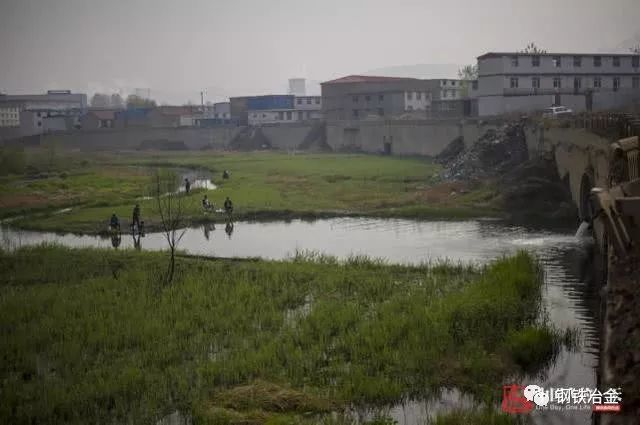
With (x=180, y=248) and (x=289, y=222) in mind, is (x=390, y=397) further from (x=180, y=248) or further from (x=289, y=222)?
(x=289, y=222)

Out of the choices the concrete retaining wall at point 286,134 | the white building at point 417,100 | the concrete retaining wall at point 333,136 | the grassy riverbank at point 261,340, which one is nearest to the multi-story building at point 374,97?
the white building at point 417,100

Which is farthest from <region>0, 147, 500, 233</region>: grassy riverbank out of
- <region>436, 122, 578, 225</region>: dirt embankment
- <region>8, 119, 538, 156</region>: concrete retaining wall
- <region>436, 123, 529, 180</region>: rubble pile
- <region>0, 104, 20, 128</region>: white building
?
<region>0, 104, 20, 128</region>: white building

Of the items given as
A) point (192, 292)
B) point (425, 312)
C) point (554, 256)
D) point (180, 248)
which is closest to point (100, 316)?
point (192, 292)

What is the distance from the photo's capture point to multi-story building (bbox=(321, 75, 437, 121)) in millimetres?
79875

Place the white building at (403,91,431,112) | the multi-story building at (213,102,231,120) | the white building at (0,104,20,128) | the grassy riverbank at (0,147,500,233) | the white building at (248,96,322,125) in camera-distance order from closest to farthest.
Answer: the grassy riverbank at (0,147,500,233), the white building at (403,91,431,112), the white building at (248,96,322,125), the white building at (0,104,20,128), the multi-story building at (213,102,231,120)

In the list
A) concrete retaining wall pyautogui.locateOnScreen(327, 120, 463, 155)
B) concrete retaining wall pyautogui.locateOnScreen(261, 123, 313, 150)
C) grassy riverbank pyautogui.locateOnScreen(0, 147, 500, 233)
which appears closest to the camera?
grassy riverbank pyautogui.locateOnScreen(0, 147, 500, 233)

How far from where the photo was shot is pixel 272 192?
44594mm

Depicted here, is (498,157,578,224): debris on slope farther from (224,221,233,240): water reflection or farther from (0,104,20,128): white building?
(0,104,20,128): white building

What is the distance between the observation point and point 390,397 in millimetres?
13492

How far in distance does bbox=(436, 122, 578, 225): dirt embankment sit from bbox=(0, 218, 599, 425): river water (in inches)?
114

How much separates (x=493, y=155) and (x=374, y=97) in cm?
3731

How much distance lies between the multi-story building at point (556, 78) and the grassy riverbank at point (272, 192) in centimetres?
868

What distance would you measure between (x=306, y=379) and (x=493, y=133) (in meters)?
36.6

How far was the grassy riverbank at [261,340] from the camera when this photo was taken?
1352 cm
